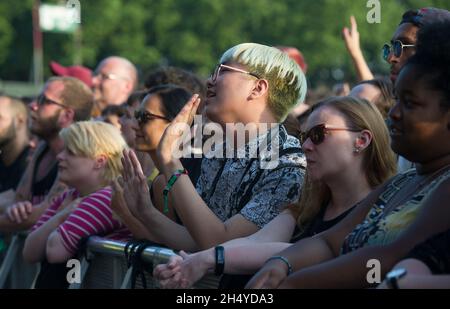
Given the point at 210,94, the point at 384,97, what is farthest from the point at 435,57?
the point at 384,97

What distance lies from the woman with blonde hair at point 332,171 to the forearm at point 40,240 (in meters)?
2.00

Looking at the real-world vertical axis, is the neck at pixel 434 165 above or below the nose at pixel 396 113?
below

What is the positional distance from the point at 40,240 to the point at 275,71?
6.63 feet

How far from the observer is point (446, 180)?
3.40 meters

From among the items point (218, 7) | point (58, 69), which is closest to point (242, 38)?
point (218, 7)

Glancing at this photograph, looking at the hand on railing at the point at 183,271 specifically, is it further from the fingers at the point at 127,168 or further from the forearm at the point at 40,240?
the forearm at the point at 40,240

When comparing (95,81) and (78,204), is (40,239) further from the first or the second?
(95,81)

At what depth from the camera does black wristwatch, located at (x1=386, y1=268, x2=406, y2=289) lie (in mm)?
3100

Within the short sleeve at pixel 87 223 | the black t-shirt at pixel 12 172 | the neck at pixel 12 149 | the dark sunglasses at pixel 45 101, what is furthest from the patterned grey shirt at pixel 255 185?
the neck at pixel 12 149

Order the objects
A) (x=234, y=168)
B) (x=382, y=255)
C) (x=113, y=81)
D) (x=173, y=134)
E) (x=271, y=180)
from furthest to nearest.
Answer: (x=113, y=81), (x=234, y=168), (x=173, y=134), (x=271, y=180), (x=382, y=255)

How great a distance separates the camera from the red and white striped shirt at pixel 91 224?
6.02m

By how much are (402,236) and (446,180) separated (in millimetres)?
239

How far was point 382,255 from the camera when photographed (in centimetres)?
343
